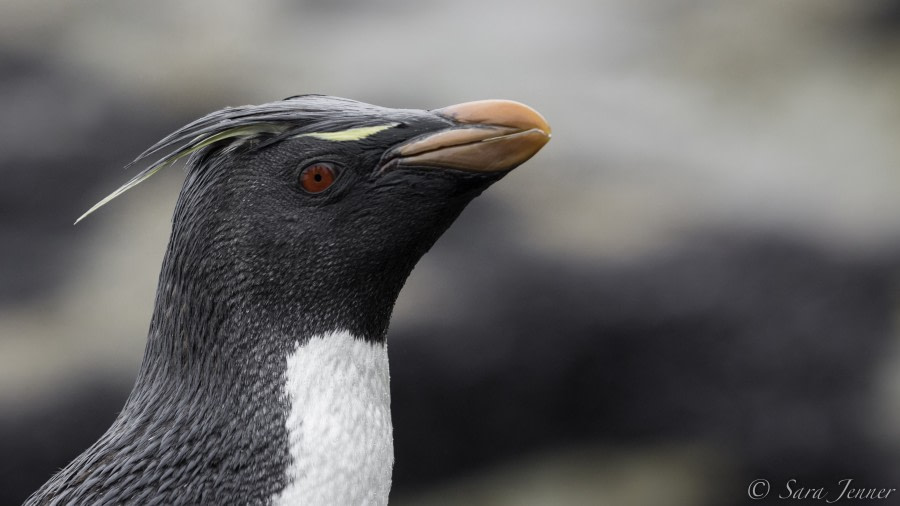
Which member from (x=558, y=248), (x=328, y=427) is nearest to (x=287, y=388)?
(x=328, y=427)

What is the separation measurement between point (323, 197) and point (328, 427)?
27 cm

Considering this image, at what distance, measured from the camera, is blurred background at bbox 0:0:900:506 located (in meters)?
2.78

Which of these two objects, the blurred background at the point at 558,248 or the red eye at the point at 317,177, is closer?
the red eye at the point at 317,177

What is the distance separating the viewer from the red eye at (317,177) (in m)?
1.20

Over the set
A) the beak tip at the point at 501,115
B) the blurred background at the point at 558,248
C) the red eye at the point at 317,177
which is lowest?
the blurred background at the point at 558,248

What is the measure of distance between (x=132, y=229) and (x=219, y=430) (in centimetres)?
182

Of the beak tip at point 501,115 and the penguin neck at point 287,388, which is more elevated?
the beak tip at point 501,115

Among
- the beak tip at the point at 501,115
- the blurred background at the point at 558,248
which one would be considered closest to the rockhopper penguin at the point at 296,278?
the beak tip at the point at 501,115

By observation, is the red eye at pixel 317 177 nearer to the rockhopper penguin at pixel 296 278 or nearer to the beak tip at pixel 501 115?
the rockhopper penguin at pixel 296 278

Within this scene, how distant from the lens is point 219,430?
1.22 metres

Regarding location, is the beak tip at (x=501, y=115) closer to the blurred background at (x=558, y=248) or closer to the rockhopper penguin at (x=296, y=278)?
the rockhopper penguin at (x=296, y=278)

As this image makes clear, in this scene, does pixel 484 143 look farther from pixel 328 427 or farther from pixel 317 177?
pixel 328 427

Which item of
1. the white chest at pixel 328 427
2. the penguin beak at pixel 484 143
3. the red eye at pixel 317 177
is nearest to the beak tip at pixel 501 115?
the penguin beak at pixel 484 143

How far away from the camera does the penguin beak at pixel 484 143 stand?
1165 mm
